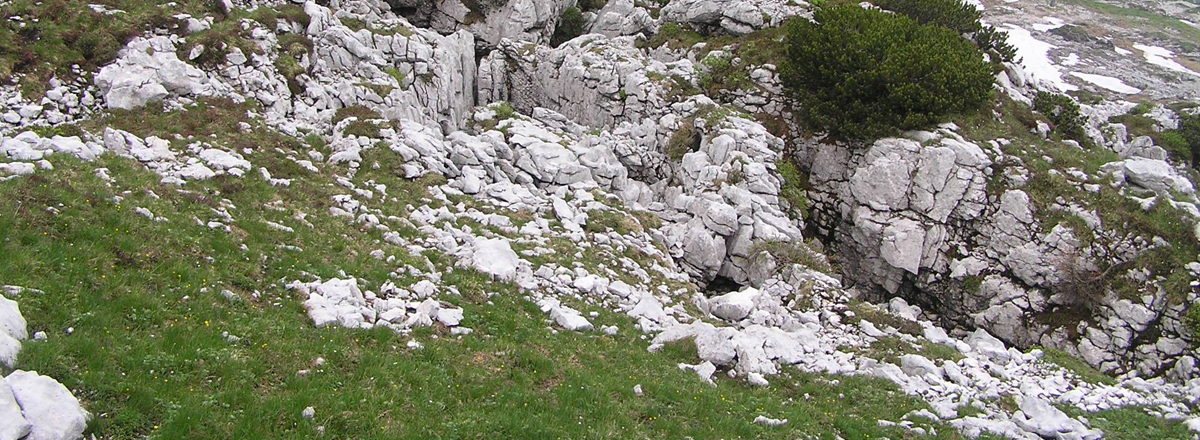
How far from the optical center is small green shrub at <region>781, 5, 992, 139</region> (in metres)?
27.9

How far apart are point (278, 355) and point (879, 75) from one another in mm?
26489

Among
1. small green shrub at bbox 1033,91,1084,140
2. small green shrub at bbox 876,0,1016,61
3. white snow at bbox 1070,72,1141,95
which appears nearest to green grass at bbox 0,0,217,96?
small green shrub at bbox 876,0,1016,61

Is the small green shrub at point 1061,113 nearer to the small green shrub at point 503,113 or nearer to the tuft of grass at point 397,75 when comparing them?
the small green shrub at point 503,113

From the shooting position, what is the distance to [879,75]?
27.8m

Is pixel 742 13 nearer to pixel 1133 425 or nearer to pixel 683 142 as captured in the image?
pixel 683 142

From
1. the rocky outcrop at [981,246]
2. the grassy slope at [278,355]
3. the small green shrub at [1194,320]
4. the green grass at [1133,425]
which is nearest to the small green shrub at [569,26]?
the rocky outcrop at [981,246]

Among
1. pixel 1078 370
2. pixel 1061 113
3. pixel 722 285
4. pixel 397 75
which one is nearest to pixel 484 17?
pixel 397 75

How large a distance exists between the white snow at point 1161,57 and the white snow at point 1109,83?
1713cm

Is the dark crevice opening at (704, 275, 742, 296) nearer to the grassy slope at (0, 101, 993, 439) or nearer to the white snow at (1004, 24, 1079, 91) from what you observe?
Answer: the grassy slope at (0, 101, 993, 439)

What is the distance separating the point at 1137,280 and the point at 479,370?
23998mm

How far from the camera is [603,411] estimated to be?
36.2 ft

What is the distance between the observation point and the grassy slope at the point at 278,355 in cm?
840

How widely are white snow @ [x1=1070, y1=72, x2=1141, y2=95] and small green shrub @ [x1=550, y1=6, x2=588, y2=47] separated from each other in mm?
60938

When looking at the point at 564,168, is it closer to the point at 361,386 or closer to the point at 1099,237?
the point at 361,386
